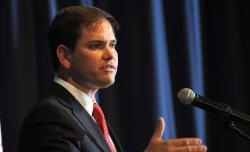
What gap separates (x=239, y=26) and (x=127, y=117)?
98cm

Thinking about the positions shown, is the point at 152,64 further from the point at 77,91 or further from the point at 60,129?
the point at 60,129

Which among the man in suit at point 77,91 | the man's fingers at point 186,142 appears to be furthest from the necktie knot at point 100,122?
the man's fingers at point 186,142

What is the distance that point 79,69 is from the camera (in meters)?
1.87

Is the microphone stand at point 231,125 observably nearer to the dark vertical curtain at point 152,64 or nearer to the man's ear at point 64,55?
the man's ear at point 64,55

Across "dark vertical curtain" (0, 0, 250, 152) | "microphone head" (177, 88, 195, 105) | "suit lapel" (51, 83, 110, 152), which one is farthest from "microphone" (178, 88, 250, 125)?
"dark vertical curtain" (0, 0, 250, 152)

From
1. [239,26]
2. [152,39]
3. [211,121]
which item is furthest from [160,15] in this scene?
[211,121]

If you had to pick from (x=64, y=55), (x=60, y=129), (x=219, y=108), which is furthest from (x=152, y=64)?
(x=219, y=108)

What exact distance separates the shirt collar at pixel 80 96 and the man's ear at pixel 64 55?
78 mm

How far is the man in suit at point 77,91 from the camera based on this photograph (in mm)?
1568

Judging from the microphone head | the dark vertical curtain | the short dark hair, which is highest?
the short dark hair

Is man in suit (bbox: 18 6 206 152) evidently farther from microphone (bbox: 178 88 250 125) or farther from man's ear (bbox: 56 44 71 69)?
microphone (bbox: 178 88 250 125)

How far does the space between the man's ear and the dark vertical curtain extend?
73 centimetres

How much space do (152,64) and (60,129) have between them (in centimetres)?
143

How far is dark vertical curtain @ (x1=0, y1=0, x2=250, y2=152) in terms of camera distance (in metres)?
2.60
